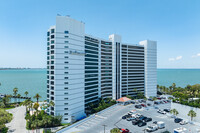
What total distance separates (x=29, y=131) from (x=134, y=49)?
78.2m

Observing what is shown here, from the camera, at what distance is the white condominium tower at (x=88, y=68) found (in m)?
54.1

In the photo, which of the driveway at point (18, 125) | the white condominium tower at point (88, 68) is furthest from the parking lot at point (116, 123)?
the driveway at point (18, 125)

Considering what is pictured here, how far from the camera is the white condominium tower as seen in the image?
178 feet

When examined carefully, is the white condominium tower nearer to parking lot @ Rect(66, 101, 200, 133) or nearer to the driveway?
→ parking lot @ Rect(66, 101, 200, 133)

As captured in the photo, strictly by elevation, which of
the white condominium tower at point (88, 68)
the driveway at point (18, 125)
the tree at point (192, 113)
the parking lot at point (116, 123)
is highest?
the white condominium tower at point (88, 68)

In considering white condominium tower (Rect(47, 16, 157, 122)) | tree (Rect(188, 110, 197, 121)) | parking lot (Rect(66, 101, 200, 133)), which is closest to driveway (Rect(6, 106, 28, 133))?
white condominium tower (Rect(47, 16, 157, 122))

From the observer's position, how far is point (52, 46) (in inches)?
2180

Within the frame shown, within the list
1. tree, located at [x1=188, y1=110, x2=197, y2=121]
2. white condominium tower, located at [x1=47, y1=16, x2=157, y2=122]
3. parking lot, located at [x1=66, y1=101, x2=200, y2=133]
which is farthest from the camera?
white condominium tower, located at [x1=47, y1=16, x2=157, y2=122]

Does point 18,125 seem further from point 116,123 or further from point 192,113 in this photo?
point 192,113

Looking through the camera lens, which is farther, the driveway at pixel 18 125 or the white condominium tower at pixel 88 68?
the white condominium tower at pixel 88 68

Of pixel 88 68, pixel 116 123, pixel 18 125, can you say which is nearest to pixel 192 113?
pixel 116 123

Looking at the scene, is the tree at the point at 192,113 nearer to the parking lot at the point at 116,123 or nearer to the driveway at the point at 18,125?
the parking lot at the point at 116,123

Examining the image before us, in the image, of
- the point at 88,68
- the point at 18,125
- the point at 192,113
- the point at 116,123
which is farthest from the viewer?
the point at 88,68

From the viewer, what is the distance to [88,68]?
68.2 meters
